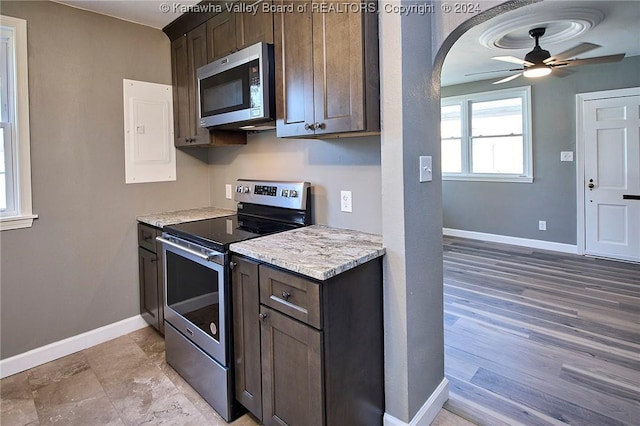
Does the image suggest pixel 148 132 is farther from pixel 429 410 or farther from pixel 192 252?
pixel 429 410

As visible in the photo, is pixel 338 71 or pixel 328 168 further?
pixel 328 168

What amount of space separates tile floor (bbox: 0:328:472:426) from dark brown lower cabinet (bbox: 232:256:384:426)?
37cm

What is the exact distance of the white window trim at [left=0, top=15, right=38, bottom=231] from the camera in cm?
227

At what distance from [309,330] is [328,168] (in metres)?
1.08

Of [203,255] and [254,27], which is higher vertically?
[254,27]

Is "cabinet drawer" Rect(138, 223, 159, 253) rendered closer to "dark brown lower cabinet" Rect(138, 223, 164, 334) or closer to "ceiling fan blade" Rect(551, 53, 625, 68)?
"dark brown lower cabinet" Rect(138, 223, 164, 334)

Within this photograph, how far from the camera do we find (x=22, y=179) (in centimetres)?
232

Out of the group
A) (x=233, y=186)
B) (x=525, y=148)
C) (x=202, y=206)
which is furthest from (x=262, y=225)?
(x=525, y=148)

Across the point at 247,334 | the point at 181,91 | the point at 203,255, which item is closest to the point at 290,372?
the point at 247,334

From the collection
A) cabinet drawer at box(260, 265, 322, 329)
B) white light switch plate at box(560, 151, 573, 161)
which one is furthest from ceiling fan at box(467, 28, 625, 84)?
cabinet drawer at box(260, 265, 322, 329)

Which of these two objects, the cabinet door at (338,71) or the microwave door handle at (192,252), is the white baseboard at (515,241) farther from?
the microwave door handle at (192,252)

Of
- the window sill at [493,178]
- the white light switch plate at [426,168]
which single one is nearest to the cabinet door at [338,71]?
the white light switch plate at [426,168]

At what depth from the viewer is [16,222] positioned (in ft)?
7.57

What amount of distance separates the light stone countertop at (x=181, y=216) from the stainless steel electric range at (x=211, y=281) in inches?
8.4
